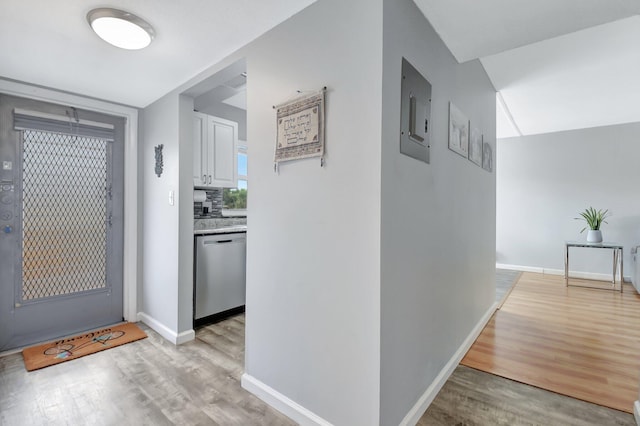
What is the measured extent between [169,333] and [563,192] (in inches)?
251

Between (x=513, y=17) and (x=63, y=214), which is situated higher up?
(x=513, y=17)

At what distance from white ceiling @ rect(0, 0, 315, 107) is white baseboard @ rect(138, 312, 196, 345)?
2.19m

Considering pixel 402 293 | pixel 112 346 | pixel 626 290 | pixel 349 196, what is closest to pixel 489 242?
pixel 402 293

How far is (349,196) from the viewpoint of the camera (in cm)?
146

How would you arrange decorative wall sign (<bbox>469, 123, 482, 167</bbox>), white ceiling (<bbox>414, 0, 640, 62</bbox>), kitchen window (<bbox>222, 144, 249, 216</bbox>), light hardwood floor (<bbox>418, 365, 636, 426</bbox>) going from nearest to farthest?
white ceiling (<bbox>414, 0, 640, 62</bbox>)
light hardwood floor (<bbox>418, 365, 636, 426</bbox>)
decorative wall sign (<bbox>469, 123, 482, 167</bbox>)
kitchen window (<bbox>222, 144, 249, 216</bbox>)

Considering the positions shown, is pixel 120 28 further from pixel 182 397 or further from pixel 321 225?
pixel 182 397

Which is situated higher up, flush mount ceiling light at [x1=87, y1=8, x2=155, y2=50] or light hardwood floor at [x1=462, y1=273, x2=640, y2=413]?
flush mount ceiling light at [x1=87, y1=8, x2=155, y2=50]

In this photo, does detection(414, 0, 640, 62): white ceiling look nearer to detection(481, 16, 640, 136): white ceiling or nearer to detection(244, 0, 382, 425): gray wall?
detection(244, 0, 382, 425): gray wall

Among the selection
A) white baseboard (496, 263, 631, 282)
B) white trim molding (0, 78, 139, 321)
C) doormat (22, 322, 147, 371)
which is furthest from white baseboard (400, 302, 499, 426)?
white baseboard (496, 263, 631, 282)

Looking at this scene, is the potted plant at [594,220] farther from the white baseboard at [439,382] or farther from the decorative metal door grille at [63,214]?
the decorative metal door grille at [63,214]

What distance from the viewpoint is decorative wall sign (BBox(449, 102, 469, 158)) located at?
2115mm

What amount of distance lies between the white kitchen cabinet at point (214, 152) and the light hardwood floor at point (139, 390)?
1627 mm

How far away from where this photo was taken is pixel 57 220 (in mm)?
2748

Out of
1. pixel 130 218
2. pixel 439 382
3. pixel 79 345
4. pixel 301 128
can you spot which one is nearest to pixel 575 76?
pixel 301 128
